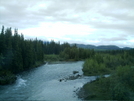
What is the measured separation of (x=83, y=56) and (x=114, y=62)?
202 feet

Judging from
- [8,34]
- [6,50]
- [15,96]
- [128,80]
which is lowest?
[15,96]

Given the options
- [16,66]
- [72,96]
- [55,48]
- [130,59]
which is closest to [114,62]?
[130,59]

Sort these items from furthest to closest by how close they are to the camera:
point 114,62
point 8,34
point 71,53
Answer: point 71,53
point 114,62
point 8,34

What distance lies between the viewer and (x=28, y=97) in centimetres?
2400

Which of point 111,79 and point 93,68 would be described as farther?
point 93,68

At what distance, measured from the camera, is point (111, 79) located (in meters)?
26.9

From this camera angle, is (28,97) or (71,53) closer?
(28,97)

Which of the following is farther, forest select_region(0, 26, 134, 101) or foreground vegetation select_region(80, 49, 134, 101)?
forest select_region(0, 26, 134, 101)

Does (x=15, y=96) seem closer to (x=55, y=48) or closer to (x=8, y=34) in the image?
(x=8, y=34)

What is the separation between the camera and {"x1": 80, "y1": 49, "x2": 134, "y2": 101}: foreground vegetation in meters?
18.4

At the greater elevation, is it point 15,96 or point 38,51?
point 38,51

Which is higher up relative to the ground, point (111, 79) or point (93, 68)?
point (111, 79)

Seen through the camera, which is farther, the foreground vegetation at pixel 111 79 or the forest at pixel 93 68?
the forest at pixel 93 68

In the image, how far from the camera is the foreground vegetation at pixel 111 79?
60.3ft
